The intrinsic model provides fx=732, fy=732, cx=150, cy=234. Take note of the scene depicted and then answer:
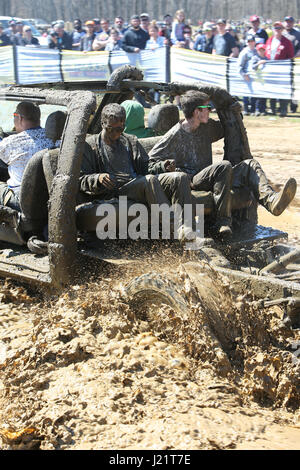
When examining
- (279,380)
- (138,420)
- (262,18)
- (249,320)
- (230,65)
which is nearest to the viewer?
(138,420)

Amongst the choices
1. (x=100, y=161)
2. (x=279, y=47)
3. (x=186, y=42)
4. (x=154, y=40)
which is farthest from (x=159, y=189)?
(x=186, y=42)

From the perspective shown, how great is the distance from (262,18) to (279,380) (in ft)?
104

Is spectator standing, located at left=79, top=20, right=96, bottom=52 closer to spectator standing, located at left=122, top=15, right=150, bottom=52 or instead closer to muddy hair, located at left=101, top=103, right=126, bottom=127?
spectator standing, located at left=122, top=15, right=150, bottom=52

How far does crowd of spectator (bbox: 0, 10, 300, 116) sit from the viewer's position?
54.6 feet

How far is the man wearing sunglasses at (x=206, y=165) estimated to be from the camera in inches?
240

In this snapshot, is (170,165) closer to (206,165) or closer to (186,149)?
(186,149)

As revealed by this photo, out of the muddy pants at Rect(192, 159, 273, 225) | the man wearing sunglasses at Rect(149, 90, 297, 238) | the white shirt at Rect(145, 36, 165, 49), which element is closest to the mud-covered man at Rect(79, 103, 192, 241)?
the man wearing sunglasses at Rect(149, 90, 297, 238)

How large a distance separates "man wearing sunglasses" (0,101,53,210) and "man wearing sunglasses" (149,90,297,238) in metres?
1.02

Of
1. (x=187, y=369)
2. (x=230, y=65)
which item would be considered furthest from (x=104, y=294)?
(x=230, y=65)

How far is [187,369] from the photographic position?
4.64m

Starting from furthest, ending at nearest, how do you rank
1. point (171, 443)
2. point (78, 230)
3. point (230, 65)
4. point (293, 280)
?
point (230, 65) < point (78, 230) < point (293, 280) < point (171, 443)

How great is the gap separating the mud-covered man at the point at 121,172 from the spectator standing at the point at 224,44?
1233 cm

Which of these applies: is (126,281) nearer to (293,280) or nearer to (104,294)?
(104,294)

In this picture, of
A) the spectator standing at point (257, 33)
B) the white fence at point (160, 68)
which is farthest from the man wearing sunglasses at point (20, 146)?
the spectator standing at point (257, 33)
